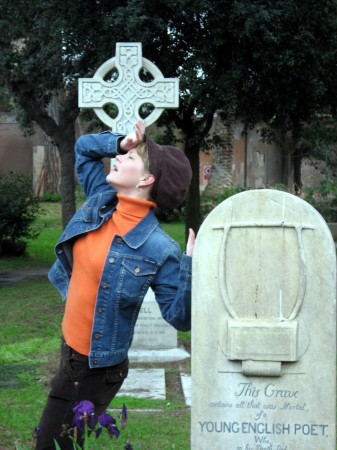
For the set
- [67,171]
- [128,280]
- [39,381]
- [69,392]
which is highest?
[67,171]

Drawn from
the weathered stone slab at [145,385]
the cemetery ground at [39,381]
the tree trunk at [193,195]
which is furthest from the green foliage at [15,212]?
the weathered stone slab at [145,385]

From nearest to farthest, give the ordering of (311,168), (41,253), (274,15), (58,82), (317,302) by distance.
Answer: (317,302), (274,15), (58,82), (41,253), (311,168)

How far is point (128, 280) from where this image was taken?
308cm

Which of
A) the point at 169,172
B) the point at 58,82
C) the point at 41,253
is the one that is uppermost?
the point at 58,82

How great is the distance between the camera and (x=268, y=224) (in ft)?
10.1

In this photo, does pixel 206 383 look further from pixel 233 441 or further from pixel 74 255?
pixel 74 255

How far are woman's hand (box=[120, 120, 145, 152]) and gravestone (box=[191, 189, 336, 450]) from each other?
16.8 inches

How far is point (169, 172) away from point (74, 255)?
0.49 meters

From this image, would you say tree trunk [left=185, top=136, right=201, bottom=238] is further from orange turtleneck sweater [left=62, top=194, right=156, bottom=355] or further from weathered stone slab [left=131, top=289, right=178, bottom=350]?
orange turtleneck sweater [left=62, top=194, right=156, bottom=355]

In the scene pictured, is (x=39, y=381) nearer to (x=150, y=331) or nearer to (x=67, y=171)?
(x=150, y=331)

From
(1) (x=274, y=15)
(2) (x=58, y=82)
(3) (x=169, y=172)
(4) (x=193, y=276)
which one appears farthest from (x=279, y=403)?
(2) (x=58, y=82)

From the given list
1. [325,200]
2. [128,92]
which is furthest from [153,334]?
[325,200]

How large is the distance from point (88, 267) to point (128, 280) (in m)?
0.17

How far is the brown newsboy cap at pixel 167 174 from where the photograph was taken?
→ 3.16 meters
